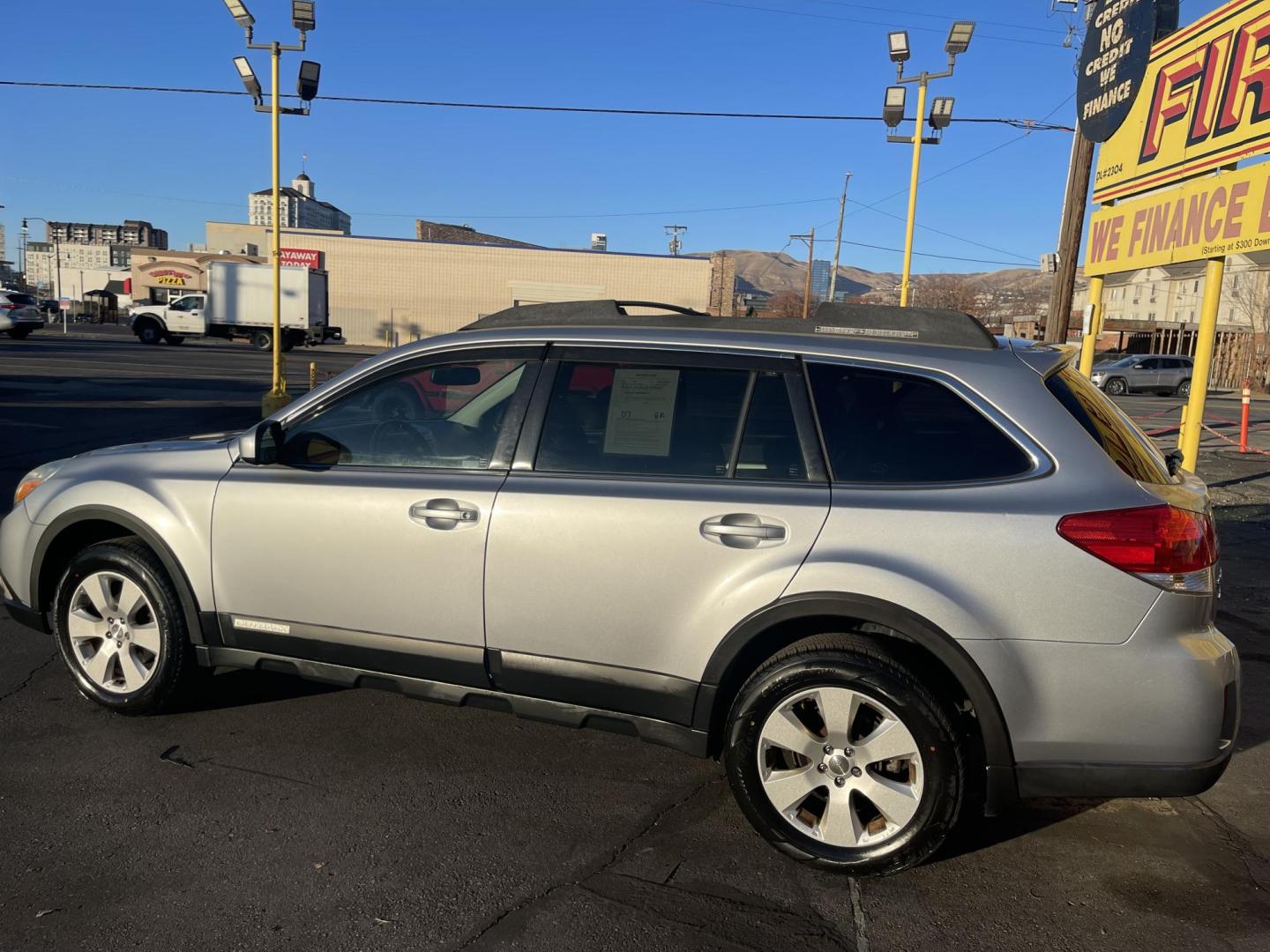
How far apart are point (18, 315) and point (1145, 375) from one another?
41275 millimetres

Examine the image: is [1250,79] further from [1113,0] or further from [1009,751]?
[1009,751]

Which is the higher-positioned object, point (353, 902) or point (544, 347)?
point (544, 347)

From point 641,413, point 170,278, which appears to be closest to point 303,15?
point 641,413

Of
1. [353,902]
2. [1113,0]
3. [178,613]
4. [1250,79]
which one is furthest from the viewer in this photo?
[1113,0]

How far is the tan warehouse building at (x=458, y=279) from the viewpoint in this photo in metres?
54.9

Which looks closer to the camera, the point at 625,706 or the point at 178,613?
the point at 625,706

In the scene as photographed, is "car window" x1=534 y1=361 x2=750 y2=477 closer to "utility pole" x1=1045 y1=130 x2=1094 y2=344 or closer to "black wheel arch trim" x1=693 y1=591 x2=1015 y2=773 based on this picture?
"black wheel arch trim" x1=693 y1=591 x2=1015 y2=773

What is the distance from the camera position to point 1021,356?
340cm

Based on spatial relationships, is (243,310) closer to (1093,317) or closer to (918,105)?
(918,105)

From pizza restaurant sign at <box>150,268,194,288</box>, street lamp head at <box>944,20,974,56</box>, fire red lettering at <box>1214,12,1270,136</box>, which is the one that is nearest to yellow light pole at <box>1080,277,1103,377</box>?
fire red lettering at <box>1214,12,1270,136</box>

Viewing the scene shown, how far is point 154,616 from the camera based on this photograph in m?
4.12

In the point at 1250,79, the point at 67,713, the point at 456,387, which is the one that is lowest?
the point at 67,713

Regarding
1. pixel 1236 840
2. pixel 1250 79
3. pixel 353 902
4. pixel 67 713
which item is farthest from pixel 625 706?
pixel 1250 79

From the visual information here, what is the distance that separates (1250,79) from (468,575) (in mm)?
7927
